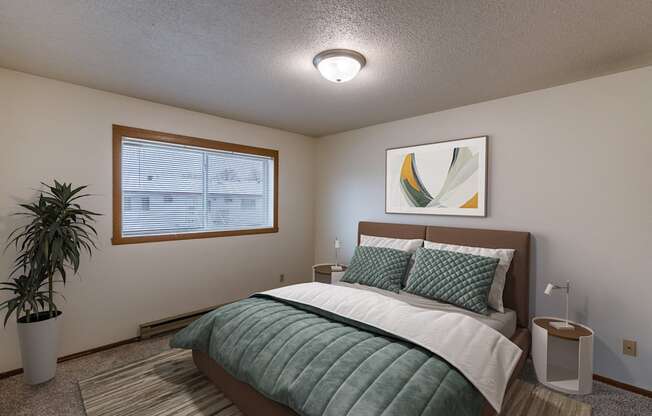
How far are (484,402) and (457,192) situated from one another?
2.11 metres

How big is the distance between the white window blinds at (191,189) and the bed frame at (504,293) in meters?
1.52

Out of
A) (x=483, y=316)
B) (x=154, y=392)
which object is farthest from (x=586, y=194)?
(x=154, y=392)

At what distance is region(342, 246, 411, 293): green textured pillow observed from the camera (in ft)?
9.95

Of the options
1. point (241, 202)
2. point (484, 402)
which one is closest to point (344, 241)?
point (241, 202)

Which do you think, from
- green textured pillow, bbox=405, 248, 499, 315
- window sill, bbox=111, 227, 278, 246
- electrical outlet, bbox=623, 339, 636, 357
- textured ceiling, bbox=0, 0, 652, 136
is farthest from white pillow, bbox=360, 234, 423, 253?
electrical outlet, bbox=623, 339, 636, 357

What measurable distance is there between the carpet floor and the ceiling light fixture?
274 cm

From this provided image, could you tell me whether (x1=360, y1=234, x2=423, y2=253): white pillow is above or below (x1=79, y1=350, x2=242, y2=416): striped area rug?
above

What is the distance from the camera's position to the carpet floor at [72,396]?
209 cm

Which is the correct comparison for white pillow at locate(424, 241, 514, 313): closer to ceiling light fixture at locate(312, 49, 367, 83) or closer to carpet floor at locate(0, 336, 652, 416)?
carpet floor at locate(0, 336, 652, 416)

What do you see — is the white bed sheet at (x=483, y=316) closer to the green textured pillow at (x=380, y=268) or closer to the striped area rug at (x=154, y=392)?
the green textured pillow at (x=380, y=268)

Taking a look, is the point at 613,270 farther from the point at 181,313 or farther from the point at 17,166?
the point at 17,166

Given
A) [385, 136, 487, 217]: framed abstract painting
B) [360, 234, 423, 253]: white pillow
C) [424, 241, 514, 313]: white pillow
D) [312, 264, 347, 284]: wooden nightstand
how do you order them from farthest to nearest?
[312, 264, 347, 284]: wooden nightstand, [360, 234, 423, 253]: white pillow, [385, 136, 487, 217]: framed abstract painting, [424, 241, 514, 313]: white pillow

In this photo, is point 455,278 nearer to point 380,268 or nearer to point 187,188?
point 380,268

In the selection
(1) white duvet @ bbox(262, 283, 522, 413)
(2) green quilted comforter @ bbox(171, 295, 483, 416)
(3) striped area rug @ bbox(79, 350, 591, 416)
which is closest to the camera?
(2) green quilted comforter @ bbox(171, 295, 483, 416)
